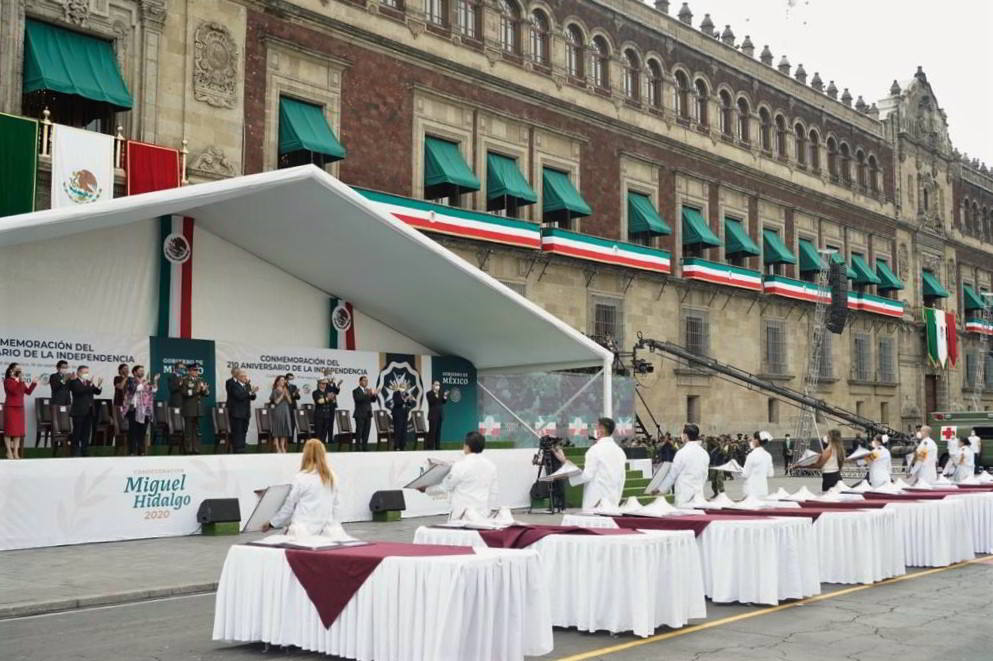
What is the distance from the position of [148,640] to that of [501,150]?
26.2m

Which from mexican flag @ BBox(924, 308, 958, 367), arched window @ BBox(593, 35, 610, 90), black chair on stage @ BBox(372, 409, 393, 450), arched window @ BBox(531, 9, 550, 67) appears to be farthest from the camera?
mexican flag @ BBox(924, 308, 958, 367)

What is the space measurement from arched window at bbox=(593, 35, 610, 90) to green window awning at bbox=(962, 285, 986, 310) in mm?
34984

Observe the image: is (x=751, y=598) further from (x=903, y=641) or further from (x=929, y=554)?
(x=929, y=554)

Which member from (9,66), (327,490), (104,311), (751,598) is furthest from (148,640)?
(9,66)

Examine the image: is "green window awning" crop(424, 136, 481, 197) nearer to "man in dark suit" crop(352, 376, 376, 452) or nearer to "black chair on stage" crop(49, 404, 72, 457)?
"man in dark suit" crop(352, 376, 376, 452)

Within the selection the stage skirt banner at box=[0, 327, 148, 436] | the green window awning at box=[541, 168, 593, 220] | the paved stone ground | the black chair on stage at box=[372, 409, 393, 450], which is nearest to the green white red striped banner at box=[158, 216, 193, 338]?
the stage skirt banner at box=[0, 327, 148, 436]

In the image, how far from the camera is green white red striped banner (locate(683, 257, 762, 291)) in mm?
40562

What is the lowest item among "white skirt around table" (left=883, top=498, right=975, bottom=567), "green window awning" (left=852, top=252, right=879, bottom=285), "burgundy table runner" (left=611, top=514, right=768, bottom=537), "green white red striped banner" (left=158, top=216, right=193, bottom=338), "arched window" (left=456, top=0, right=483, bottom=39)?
"white skirt around table" (left=883, top=498, right=975, bottom=567)

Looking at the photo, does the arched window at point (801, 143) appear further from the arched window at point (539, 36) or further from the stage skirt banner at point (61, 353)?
the stage skirt banner at point (61, 353)

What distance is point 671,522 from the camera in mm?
Result: 11266

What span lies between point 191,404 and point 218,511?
12.4 ft

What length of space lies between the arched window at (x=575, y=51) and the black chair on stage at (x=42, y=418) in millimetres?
22928

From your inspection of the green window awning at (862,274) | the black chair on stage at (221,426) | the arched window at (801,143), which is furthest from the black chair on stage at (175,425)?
the green window awning at (862,274)

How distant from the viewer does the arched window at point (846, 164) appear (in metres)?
Result: 53.3
